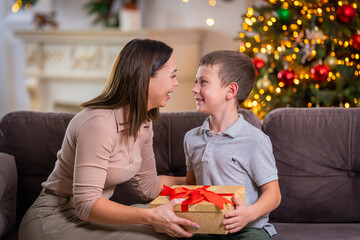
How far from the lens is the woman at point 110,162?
5.44 feet

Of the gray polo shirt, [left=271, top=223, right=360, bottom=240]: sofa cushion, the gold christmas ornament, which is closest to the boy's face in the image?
the gray polo shirt

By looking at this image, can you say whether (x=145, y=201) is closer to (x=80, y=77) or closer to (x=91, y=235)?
(x=91, y=235)

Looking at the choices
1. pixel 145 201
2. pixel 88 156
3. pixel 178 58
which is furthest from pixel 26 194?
pixel 178 58

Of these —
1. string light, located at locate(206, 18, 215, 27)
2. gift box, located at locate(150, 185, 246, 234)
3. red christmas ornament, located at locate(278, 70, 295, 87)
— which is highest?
string light, located at locate(206, 18, 215, 27)

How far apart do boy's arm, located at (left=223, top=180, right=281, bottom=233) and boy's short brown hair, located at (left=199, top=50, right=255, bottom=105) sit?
0.39 metres

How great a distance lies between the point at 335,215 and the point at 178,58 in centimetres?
301

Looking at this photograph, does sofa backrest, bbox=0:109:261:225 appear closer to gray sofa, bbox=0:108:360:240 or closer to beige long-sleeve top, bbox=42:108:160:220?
gray sofa, bbox=0:108:360:240

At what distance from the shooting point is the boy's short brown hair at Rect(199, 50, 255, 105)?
1.91 m

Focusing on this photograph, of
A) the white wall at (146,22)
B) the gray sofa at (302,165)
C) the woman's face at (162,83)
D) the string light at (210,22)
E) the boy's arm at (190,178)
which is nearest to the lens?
the woman's face at (162,83)

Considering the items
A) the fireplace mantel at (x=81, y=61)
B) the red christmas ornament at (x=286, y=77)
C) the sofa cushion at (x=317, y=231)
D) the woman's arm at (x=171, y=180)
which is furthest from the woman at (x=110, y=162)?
the fireplace mantel at (x=81, y=61)

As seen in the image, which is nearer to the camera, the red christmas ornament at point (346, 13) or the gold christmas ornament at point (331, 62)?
the red christmas ornament at point (346, 13)

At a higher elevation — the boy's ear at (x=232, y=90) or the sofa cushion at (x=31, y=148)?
the boy's ear at (x=232, y=90)

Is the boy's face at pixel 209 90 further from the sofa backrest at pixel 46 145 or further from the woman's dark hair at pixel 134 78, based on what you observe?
the sofa backrest at pixel 46 145

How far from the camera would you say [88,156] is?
5.48 feet
